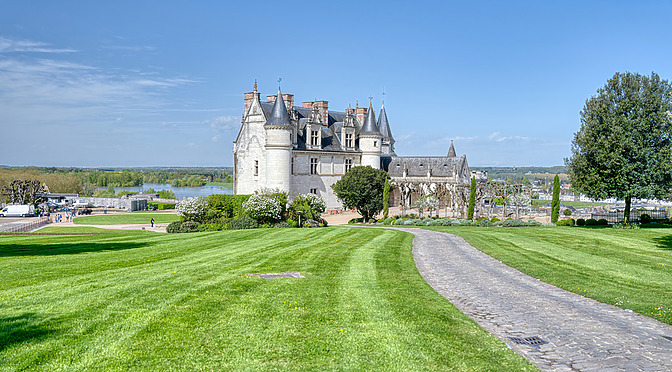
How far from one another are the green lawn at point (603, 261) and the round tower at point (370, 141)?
3685cm

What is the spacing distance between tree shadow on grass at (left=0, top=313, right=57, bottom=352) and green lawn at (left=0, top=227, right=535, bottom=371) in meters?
0.02

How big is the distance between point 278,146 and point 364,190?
10785 mm

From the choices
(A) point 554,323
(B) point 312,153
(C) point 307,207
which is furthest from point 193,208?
(A) point 554,323

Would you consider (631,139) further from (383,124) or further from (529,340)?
(383,124)

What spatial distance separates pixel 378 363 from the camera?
7.71 metres

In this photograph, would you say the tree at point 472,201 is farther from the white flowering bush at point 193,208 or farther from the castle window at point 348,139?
the white flowering bush at point 193,208

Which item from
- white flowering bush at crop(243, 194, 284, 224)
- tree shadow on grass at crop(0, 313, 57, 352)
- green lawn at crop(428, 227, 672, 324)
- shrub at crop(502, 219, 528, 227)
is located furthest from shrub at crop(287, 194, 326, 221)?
tree shadow on grass at crop(0, 313, 57, 352)

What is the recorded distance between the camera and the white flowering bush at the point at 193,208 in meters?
40.4

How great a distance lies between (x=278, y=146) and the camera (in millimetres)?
56469

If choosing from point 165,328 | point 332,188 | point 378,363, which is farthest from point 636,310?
point 332,188

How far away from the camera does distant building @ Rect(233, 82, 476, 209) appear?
57094 mm

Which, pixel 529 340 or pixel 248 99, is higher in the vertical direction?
pixel 248 99

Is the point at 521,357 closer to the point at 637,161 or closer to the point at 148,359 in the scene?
the point at 148,359

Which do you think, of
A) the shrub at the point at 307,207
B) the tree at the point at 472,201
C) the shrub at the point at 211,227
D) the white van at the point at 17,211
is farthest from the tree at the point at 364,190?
the white van at the point at 17,211
